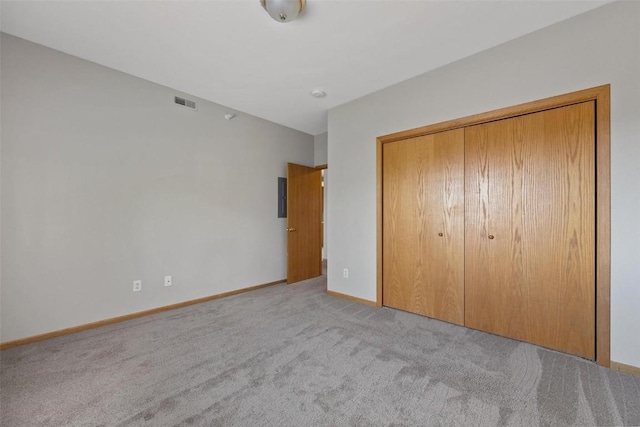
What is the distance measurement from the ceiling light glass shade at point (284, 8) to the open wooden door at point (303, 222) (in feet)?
8.31

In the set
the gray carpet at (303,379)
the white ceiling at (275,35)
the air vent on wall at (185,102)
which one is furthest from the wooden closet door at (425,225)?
the air vent on wall at (185,102)

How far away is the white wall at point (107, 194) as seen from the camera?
7.41 ft

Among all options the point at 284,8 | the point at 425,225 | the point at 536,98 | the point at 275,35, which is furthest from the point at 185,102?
the point at 536,98

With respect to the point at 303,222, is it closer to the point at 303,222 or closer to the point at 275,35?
the point at 303,222

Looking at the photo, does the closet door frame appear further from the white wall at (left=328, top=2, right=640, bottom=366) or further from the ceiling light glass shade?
the ceiling light glass shade

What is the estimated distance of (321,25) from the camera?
82.7 inches

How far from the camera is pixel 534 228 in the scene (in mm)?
2201

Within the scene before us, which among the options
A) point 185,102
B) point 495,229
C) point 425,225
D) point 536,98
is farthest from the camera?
point 185,102

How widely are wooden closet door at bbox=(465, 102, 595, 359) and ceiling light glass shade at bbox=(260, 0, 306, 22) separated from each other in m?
1.89

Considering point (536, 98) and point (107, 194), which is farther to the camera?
point (107, 194)

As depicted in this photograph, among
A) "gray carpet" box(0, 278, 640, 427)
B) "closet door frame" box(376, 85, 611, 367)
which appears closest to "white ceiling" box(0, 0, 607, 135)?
"closet door frame" box(376, 85, 611, 367)

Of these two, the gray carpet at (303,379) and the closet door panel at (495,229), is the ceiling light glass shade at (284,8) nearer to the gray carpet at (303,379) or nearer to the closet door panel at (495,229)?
the closet door panel at (495,229)

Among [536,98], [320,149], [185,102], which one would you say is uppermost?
[185,102]

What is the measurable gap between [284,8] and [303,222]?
10.4ft
